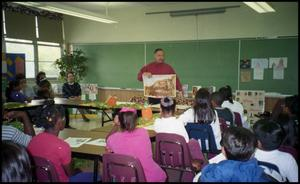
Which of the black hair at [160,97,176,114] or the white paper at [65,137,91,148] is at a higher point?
the black hair at [160,97,176,114]

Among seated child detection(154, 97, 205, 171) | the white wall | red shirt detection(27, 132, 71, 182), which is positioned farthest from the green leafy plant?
red shirt detection(27, 132, 71, 182)

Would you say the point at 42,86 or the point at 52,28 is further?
the point at 52,28

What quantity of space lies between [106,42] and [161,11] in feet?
6.05

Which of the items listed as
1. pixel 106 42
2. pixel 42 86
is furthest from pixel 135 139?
pixel 106 42

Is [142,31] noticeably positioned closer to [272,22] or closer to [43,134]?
[272,22]

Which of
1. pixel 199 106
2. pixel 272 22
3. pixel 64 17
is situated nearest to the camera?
pixel 199 106

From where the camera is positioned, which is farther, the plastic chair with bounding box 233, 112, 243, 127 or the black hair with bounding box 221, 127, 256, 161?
the plastic chair with bounding box 233, 112, 243, 127

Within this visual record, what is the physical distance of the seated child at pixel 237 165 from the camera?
1.43 meters

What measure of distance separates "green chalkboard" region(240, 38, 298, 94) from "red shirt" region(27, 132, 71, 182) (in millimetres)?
5302

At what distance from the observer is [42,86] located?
6.29 metres

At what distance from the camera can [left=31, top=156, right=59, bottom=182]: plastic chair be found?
1931 millimetres

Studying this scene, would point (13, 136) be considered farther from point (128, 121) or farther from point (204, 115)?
point (204, 115)

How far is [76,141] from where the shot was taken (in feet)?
9.26

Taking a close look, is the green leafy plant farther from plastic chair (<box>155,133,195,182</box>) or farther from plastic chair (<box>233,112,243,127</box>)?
plastic chair (<box>155,133,195,182</box>)
